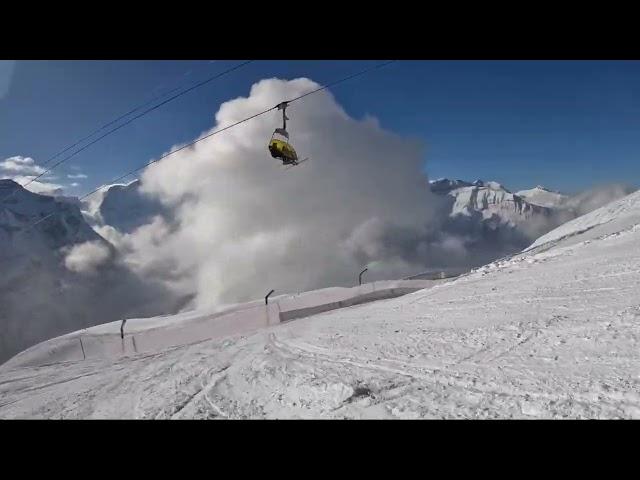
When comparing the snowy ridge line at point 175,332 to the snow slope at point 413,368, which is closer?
the snow slope at point 413,368

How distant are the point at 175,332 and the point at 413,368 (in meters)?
11.3

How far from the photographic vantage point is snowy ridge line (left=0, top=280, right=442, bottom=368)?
1388 centimetres

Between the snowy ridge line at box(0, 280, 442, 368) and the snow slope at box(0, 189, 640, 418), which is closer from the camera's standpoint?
the snow slope at box(0, 189, 640, 418)

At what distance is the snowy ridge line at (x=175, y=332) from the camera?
1388 centimetres

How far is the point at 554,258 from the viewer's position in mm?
14844

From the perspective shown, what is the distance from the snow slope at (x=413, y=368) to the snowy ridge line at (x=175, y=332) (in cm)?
236

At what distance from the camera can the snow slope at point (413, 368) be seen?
4523mm

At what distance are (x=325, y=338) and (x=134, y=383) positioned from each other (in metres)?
4.19

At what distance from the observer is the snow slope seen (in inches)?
178

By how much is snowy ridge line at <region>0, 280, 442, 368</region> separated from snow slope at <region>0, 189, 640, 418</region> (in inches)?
92.9
